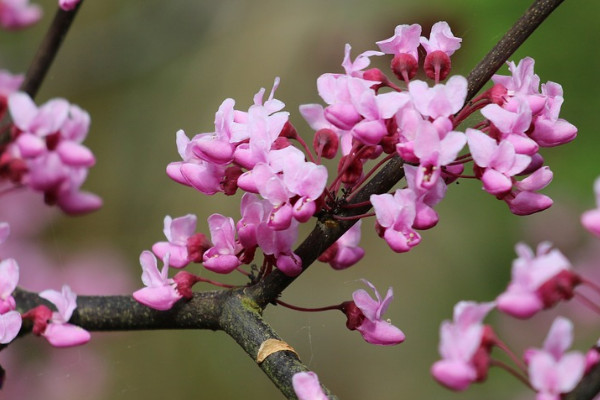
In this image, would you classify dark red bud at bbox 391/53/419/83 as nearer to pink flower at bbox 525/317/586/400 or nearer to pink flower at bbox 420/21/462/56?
pink flower at bbox 420/21/462/56

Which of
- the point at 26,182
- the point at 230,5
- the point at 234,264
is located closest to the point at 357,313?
the point at 234,264

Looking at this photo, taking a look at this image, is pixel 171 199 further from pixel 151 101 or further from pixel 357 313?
pixel 357 313

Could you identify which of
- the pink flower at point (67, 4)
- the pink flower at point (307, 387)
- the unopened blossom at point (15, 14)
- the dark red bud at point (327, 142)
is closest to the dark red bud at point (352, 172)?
the dark red bud at point (327, 142)

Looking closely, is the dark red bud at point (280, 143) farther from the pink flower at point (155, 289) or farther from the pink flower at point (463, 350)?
the pink flower at point (463, 350)

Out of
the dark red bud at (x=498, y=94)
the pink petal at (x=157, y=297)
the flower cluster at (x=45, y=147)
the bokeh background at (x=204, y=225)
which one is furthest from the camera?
the bokeh background at (x=204, y=225)

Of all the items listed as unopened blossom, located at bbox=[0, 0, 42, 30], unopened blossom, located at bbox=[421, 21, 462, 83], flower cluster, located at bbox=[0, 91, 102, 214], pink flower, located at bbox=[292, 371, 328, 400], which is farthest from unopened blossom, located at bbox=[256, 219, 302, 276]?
A: unopened blossom, located at bbox=[0, 0, 42, 30]

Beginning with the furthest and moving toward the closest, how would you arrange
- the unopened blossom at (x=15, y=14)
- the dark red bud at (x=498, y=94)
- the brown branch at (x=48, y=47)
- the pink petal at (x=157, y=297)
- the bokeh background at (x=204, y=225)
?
the bokeh background at (x=204, y=225), the unopened blossom at (x=15, y=14), the brown branch at (x=48, y=47), the pink petal at (x=157, y=297), the dark red bud at (x=498, y=94)
